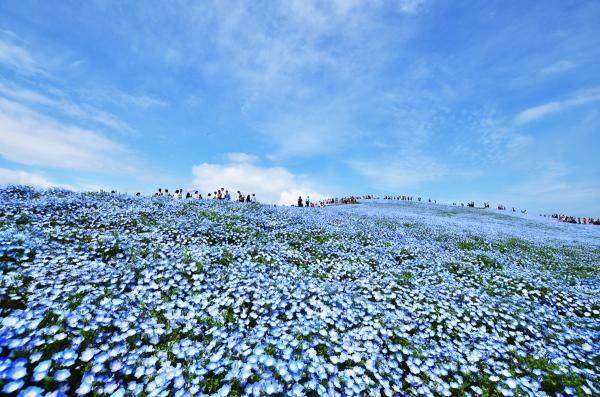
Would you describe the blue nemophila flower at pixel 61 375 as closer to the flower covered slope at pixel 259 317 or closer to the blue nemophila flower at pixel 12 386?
the flower covered slope at pixel 259 317

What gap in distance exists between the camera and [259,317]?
255 inches

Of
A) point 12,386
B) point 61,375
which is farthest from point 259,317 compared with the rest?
point 12,386

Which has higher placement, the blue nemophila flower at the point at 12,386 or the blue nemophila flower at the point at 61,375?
the blue nemophila flower at the point at 12,386

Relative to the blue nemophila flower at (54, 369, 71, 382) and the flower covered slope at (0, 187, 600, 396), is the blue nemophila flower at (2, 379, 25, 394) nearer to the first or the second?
the flower covered slope at (0, 187, 600, 396)

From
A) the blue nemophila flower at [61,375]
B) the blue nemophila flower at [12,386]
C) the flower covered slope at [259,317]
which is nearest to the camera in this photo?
the blue nemophila flower at [12,386]

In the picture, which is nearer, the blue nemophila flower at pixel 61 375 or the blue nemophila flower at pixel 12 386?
the blue nemophila flower at pixel 12 386

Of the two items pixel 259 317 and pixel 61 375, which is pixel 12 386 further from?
pixel 259 317

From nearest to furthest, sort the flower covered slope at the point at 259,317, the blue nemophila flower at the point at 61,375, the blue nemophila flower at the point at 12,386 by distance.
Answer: the blue nemophila flower at the point at 12,386, the blue nemophila flower at the point at 61,375, the flower covered slope at the point at 259,317

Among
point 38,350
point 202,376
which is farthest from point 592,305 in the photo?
point 38,350

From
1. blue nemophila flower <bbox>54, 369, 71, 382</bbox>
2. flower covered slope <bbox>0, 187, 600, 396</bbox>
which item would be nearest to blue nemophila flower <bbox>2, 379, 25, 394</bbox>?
flower covered slope <bbox>0, 187, 600, 396</bbox>

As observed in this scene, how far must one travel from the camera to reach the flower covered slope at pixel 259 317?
171 inches

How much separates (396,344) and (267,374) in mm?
2900

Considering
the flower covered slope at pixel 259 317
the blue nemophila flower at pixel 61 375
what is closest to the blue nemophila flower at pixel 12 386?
the flower covered slope at pixel 259 317

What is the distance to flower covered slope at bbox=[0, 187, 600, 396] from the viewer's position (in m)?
4.34
